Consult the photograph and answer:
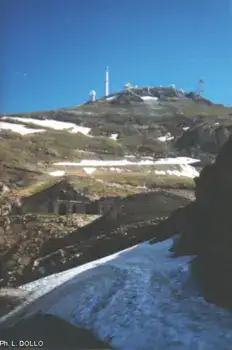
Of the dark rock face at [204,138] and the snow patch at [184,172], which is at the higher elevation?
the dark rock face at [204,138]

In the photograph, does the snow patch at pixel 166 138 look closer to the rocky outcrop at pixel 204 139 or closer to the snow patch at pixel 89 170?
the rocky outcrop at pixel 204 139

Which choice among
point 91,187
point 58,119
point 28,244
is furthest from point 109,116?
point 28,244

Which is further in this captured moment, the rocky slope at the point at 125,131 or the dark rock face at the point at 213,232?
the rocky slope at the point at 125,131

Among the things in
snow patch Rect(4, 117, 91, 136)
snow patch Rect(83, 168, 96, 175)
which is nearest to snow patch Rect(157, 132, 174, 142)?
snow patch Rect(4, 117, 91, 136)

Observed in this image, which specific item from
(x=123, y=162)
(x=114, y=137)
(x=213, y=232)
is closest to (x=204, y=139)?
(x=123, y=162)

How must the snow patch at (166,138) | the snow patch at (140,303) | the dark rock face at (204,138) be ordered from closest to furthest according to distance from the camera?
the snow patch at (140,303) < the dark rock face at (204,138) < the snow patch at (166,138)

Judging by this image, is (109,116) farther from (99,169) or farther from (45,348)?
(45,348)

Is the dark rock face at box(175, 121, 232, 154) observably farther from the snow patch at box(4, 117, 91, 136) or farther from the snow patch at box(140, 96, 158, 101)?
the snow patch at box(140, 96, 158, 101)

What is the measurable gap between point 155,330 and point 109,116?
4058 inches

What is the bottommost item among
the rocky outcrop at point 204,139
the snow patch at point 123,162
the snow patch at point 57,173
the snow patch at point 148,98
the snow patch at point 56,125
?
the snow patch at point 57,173

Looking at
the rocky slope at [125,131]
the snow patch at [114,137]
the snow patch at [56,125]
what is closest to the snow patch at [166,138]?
the rocky slope at [125,131]

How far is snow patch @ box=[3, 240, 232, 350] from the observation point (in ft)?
22.7

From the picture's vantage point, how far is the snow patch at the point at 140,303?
6914 millimetres

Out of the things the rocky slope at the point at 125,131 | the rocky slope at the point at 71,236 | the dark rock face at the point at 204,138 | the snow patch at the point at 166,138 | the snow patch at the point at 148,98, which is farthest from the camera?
the snow patch at the point at 148,98
